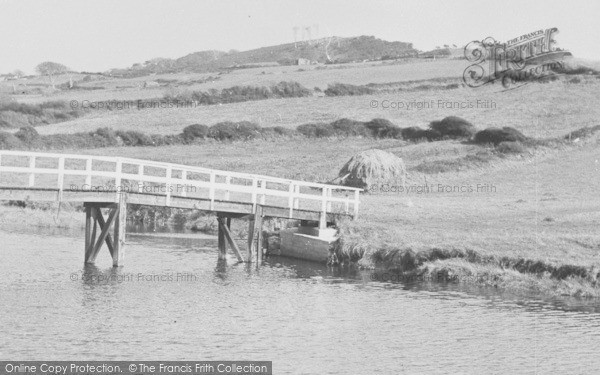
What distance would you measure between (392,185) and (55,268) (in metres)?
24.8

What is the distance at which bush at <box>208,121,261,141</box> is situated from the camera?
8000 cm

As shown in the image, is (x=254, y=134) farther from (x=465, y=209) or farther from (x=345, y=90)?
(x=465, y=209)

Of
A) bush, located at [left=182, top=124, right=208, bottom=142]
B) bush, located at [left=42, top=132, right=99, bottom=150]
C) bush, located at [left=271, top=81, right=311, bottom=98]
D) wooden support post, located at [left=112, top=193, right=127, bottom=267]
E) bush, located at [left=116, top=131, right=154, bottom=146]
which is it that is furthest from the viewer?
bush, located at [left=271, top=81, right=311, bottom=98]

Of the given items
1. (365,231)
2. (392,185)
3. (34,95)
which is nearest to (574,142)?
(392,185)

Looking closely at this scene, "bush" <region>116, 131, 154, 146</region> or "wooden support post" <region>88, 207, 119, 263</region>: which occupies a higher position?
"bush" <region>116, 131, 154, 146</region>

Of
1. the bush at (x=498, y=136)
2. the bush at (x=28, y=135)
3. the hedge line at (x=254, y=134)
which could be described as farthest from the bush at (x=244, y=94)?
the bush at (x=498, y=136)

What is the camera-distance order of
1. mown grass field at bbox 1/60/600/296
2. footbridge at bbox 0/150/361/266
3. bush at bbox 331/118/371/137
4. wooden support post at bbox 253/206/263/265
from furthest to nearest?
bush at bbox 331/118/371/137 < wooden support post at bbox 253/206/263/265 < mown grass field at bbox 1/60/600/296 < footbridge at bbox 0/150/361/266

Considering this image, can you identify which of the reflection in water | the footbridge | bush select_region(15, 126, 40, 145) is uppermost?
bush select_region(15, 126, 40, 145)

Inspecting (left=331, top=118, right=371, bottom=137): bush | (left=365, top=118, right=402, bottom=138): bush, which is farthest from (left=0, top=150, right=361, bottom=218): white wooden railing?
(left=365, top=118, right=402, bottom=138): bush

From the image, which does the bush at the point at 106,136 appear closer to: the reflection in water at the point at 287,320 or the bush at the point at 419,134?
the bush at the point at 419,134

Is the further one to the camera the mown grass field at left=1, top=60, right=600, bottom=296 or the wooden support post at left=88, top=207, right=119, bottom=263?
the mown grass field at left=1, top=60, right=600, bottom=296

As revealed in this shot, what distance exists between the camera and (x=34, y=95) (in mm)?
119625

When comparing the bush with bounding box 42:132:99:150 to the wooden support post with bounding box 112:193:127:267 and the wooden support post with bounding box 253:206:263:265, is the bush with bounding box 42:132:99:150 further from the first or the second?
the wooden support post with bounding box 112:193:127:267

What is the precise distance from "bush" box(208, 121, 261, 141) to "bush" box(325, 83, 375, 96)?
22.0 meters
